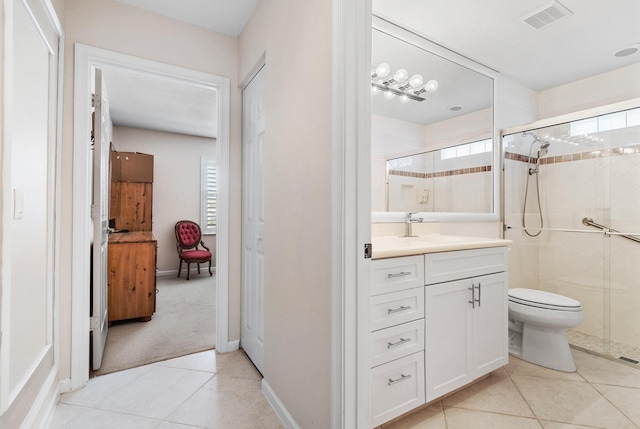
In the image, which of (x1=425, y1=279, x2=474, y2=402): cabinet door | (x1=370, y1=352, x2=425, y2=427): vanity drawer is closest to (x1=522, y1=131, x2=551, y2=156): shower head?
(x1=425, y1=279, x2=474, y2=402): cabinet door

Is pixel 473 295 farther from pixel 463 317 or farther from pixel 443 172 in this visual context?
pixel 443 172

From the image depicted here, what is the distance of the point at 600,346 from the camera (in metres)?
2.37

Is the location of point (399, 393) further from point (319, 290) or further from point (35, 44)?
point (35, 44)

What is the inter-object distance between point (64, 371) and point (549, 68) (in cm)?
446

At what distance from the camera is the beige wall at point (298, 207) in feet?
3.97

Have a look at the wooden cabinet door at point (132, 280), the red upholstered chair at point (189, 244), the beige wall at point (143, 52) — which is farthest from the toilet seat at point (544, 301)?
the red upholstered chair at point (189, 244)

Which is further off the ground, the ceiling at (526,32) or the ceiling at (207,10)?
the ceiling at (207,10)

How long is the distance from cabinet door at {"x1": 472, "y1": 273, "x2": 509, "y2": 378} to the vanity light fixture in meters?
1.45

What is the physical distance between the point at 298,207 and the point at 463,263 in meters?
1.03

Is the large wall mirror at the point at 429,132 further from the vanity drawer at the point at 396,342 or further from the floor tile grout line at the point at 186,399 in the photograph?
the floor tile grout line at the point at 186,399

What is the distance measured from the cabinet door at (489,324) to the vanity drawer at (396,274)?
0.51m

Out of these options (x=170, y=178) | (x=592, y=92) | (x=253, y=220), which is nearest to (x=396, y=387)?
(x=253, y=220)

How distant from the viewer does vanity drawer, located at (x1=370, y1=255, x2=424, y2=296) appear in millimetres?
1332

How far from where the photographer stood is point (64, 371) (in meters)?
1.79
